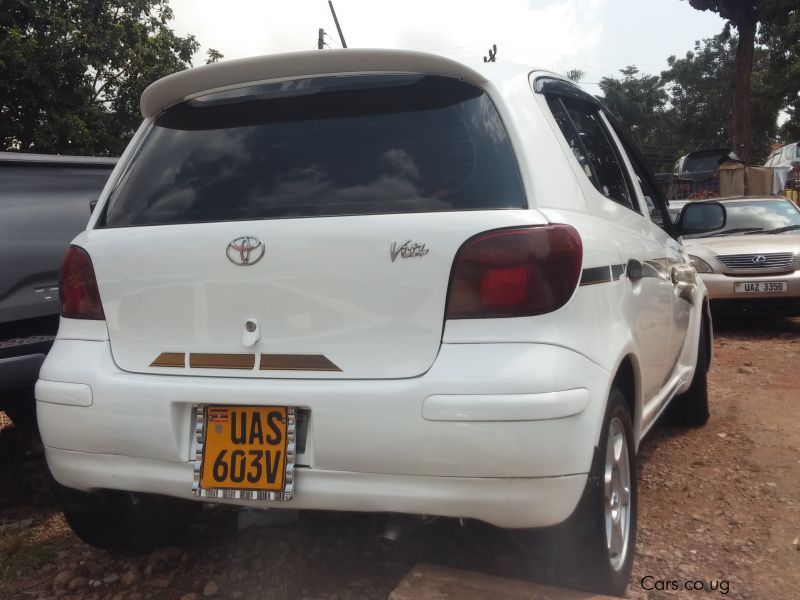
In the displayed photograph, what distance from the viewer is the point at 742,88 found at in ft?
79.1

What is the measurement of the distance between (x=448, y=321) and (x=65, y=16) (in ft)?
58.6

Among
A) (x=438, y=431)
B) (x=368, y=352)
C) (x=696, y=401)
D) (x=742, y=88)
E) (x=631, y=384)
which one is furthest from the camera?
(x=742, y=88)

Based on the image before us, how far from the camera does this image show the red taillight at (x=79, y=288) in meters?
2.47

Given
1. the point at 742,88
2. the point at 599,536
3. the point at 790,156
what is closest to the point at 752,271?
the point at 599,536

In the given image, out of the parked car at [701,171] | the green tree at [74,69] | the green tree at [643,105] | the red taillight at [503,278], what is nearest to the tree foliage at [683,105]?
the green tree at [643,105]

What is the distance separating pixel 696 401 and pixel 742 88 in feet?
73.7

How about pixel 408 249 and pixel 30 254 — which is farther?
pixel 30 254

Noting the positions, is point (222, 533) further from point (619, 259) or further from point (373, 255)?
point (619, 259)

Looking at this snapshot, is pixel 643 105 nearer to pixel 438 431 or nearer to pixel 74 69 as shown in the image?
pixel 74 69

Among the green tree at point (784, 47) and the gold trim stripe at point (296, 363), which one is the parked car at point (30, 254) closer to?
the gold trim stripe at point (296, 363)

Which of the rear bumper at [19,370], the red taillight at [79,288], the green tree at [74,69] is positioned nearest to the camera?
the red taillight at [79,288]

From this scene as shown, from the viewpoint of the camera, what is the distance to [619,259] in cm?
256

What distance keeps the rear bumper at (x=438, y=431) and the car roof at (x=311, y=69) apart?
846 mm

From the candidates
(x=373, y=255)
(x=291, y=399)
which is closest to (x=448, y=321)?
(x=373, y=255)
